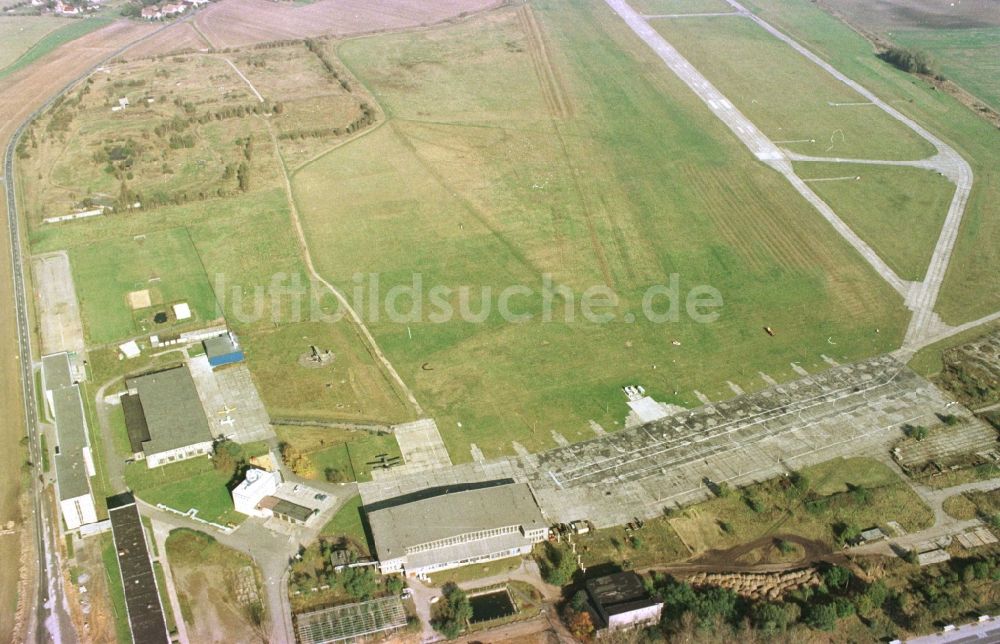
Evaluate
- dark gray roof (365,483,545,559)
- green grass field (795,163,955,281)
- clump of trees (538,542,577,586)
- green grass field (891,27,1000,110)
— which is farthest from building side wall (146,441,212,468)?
green grass field (891,27,1000,110)

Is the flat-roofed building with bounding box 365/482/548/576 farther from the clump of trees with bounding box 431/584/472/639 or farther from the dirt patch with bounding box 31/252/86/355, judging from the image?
the dirt patch with bounding box 31/252/86/355

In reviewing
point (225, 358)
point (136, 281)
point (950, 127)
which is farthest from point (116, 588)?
point (950, 127)

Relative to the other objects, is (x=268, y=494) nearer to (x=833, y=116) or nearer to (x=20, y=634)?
(x=20, y=634)

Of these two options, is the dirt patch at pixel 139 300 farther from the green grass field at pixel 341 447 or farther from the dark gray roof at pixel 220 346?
the green grass field at pixel 341 447

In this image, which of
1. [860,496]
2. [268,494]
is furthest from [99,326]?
[860,496]

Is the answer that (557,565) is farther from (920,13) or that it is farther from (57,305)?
(920,13)
